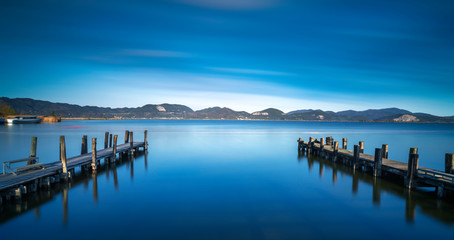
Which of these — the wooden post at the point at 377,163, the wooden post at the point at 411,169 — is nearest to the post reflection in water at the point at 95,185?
the wooden post at the point at 411,169

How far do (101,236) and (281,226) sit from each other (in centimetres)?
598

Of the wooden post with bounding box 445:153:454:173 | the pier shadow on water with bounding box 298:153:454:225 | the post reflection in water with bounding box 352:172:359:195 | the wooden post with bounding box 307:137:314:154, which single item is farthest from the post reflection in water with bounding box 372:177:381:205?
the wooden post with bounding box 307:137:314:154

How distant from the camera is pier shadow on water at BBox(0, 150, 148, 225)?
33.7 feet

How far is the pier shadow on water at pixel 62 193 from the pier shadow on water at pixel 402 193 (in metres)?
13.2

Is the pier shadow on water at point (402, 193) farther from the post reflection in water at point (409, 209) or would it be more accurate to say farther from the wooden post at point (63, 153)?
the wooden post at point (63, 153)

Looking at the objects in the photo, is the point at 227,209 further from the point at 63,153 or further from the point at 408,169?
the point at 408,169

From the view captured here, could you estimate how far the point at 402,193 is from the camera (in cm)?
1337

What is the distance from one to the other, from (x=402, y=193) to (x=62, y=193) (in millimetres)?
16507

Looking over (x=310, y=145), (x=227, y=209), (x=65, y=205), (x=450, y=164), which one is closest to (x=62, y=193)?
(x=65, y=205)

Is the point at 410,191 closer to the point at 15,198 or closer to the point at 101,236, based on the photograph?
the point at 101,236

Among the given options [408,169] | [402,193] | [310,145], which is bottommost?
[402,193]

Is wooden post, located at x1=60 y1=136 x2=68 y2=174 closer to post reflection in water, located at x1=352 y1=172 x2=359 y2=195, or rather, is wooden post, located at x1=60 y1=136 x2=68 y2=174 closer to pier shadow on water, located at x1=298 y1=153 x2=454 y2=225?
pier shadow on water, located at x1=298 y1=153 x2=454 y2=225

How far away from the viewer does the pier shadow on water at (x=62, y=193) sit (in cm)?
1026

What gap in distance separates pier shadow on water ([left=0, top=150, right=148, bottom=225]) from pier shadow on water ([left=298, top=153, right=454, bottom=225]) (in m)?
13.2
